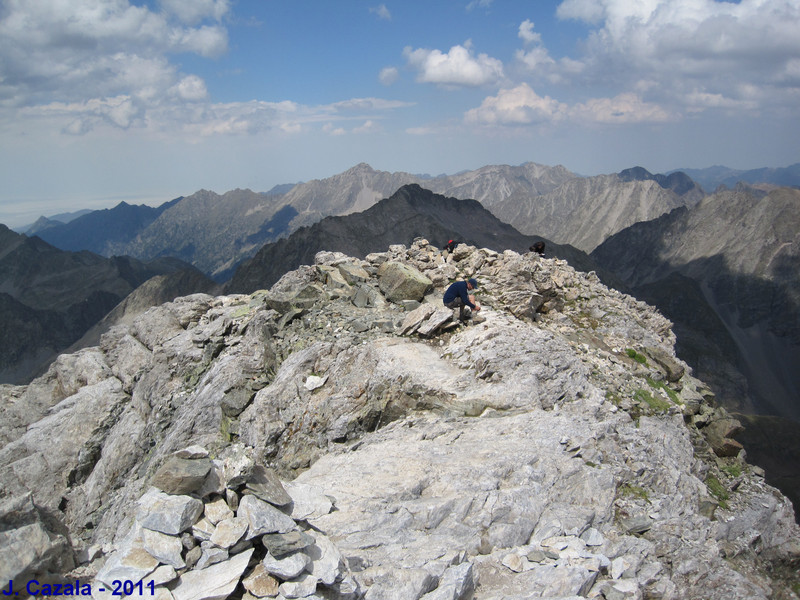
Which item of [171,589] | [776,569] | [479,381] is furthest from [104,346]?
[776,569]

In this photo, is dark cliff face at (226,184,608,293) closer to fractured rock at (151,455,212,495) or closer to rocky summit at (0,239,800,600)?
rocky summit at (0,239,800,600)

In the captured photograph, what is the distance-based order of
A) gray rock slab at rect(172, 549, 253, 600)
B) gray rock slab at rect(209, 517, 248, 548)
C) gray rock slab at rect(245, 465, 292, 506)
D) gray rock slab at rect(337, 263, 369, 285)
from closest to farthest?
gray rock slab at rect(172, 549, 253, 600)
gray rock slab at rect(209, 517, 248, 548)
gray rock slab at rect(245, 465, 292, 506)
gray rock slab at rect(337, 263, 369, 285)

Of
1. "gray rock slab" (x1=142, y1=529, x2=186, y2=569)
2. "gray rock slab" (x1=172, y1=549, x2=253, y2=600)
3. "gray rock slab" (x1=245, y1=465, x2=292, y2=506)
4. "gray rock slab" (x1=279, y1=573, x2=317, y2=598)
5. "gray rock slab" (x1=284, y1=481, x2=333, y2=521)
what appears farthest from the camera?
"gray rock slab" (x1=284, y1=481, x2=333, y2=521)

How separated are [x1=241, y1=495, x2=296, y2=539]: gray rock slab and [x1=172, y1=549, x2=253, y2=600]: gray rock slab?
0.40 metres

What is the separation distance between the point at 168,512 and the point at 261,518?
1.57 m

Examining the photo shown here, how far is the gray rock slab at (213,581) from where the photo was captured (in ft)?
23.4

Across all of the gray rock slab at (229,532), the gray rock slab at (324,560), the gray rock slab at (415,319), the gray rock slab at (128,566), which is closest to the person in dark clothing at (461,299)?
the gray rock slab at (415,319)

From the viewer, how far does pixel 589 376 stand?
17.2m

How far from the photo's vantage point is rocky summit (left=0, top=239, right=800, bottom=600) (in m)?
7.97

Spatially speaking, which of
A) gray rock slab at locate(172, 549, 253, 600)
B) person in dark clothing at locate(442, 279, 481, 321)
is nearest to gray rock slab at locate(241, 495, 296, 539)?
gray rock slab at locate(172, 549, 253, 600)

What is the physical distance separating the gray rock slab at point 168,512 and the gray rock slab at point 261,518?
2.56 ft

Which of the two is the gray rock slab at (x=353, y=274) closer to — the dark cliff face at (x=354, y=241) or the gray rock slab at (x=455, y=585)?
the gray rock slab at (x=455, y=585)

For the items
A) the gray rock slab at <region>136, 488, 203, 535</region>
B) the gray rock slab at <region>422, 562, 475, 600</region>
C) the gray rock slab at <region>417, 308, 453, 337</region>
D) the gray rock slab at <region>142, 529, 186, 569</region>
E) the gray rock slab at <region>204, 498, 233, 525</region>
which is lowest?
the gray rock slab at <region>422, 562, 475, 600</region>

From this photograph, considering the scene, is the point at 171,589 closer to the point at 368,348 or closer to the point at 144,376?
the point at 368,348
